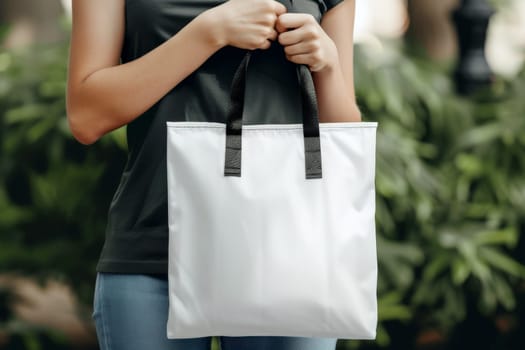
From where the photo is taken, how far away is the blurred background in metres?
5.02

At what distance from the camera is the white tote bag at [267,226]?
6.01 feet

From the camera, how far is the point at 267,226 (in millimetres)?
1829

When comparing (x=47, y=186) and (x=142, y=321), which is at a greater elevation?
(x=47, y=186)

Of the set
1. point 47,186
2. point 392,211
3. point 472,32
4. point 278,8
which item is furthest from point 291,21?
point 472,32

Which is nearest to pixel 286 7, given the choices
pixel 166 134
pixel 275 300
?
pixel 166 134

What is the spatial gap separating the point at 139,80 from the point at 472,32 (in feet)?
16.6

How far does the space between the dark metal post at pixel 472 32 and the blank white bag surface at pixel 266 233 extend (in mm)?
4469

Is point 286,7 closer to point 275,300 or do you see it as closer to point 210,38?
point 210,38

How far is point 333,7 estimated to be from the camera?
2162mm

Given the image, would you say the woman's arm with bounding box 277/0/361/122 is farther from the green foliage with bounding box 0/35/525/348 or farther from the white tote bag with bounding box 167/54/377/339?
the green foliage with bounding box 0/35/525/348

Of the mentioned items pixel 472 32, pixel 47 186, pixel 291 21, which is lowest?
pixel 47 186

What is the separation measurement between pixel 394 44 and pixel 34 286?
2728mm

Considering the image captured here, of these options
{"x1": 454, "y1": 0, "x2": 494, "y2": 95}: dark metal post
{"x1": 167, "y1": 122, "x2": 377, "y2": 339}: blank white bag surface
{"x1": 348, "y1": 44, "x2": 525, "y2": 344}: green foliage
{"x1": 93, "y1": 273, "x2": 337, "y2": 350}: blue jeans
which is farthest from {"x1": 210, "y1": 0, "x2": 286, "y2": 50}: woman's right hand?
{"x1": 454, "y1": 0, "x2": 494, "y2": 95}: dark metal post

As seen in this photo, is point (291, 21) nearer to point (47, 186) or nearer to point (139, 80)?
point (139, 80)
